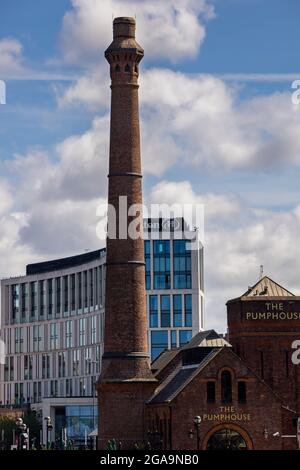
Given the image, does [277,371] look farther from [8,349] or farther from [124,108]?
[8,349]

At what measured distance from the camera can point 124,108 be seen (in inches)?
3848

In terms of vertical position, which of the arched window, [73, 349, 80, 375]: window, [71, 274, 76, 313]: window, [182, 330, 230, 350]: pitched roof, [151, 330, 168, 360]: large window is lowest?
the arched window

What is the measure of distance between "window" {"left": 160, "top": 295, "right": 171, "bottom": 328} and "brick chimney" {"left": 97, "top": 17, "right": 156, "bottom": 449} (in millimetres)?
76846

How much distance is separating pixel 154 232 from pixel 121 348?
257ft

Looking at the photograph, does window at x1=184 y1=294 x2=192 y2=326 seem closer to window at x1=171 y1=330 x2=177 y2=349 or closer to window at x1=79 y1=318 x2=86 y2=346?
window at x1=171 y1=330 x2=177 y2=349

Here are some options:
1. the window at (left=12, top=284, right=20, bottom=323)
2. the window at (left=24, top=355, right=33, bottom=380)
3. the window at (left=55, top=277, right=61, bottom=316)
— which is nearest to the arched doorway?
the window at (left=55, top=277, right=61, bottom=316)

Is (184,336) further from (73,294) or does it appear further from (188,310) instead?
(73,294)

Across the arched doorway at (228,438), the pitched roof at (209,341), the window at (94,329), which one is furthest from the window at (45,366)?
the arched doorway at (228,438)

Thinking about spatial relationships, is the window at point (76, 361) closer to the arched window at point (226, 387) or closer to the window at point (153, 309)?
the window at point (153, 309)

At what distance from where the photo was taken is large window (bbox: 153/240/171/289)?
174m

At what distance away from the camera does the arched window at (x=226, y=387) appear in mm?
94000
